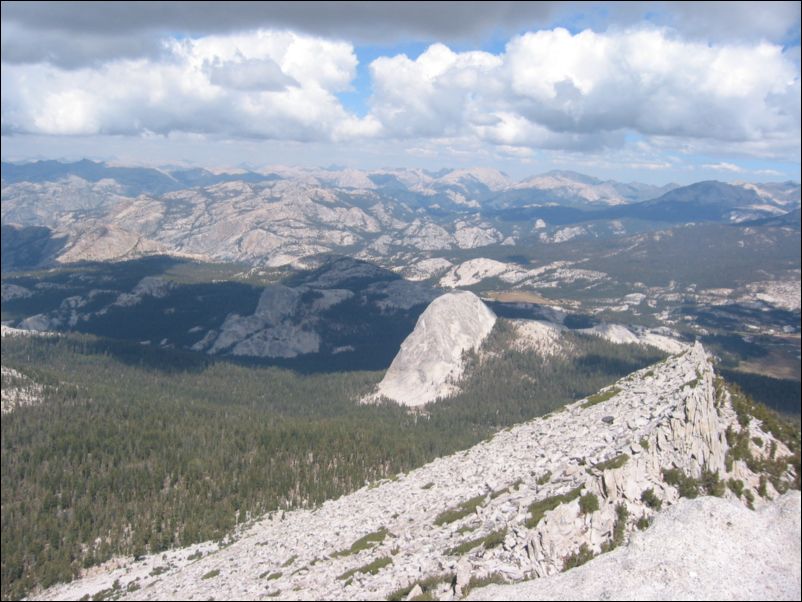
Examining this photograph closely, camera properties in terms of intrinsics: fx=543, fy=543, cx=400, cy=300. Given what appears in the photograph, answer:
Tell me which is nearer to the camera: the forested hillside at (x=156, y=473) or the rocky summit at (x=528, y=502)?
the rocky summit at (x=528, y=502)

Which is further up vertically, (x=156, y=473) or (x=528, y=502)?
(x=528, y=502)

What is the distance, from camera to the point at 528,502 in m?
55.0

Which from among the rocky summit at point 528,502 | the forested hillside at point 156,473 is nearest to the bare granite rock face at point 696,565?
the rocky summit at point 528,502

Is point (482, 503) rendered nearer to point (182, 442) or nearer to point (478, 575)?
point (478, 575)

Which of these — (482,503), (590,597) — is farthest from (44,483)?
(590,597)

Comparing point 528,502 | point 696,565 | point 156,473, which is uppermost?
point 696,565

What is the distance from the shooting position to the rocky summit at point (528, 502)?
46531 mm

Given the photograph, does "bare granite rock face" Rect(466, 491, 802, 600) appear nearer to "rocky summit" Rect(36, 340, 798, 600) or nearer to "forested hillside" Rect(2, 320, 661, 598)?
"rocky summit" Rect(36, 340, 798, 600)

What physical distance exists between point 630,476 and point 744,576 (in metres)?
13.5

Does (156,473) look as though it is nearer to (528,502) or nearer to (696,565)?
(528,502)

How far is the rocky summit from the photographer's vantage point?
46.5 m

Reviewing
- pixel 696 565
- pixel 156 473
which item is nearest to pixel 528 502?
pixel 696 565

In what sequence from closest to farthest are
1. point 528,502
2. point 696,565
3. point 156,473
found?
point 696,565
point 528,502
point 156,473

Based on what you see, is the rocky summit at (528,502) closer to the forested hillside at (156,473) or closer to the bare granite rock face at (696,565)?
the bare granite rock face at (696,565)
